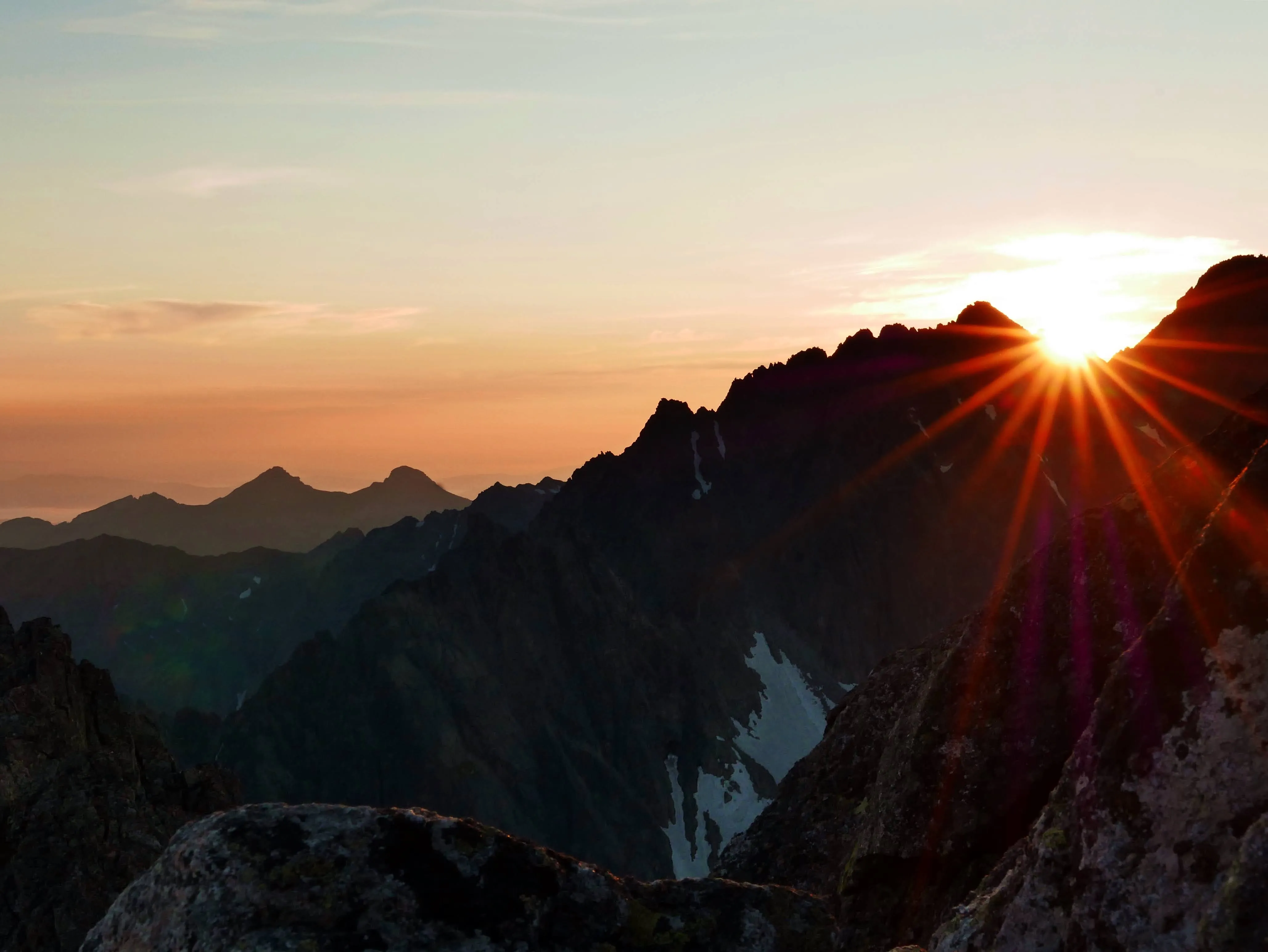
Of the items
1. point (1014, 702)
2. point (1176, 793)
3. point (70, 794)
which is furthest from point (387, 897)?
point (70, 794)

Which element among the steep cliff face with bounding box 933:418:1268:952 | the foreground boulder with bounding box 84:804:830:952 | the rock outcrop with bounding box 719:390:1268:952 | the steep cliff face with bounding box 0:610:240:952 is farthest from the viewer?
the steep cliff face with bounding box 0:610:240:952

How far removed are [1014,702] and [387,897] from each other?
29.8 ft

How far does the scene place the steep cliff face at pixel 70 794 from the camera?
4009 cm

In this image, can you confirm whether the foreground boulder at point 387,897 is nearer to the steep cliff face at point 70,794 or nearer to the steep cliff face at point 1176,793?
the steep cliff face at point 1176,793

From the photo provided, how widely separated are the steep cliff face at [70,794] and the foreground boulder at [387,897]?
26.3m

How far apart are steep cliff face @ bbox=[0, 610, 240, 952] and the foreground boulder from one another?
26.3 m

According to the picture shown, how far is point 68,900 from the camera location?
39812mm

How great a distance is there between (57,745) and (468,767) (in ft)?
447

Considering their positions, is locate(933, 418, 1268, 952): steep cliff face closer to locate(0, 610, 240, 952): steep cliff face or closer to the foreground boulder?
the foreground boulder

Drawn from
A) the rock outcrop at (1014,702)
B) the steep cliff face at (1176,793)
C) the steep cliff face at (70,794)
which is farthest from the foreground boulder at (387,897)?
the steep cliff face at (70,794)

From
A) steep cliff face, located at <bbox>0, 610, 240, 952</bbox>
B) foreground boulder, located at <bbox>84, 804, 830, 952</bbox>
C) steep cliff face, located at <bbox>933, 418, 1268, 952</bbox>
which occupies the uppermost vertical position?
steep cliff face, located at <bbox>933, 418, 1268, 952</bbox>

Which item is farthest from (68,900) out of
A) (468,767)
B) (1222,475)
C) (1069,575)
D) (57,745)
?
(468,767)

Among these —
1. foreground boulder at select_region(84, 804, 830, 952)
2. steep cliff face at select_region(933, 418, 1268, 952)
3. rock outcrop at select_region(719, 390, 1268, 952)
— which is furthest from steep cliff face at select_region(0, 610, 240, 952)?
steep cliff face at select_region(933, 418, 1268, 952)

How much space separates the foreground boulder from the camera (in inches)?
461
